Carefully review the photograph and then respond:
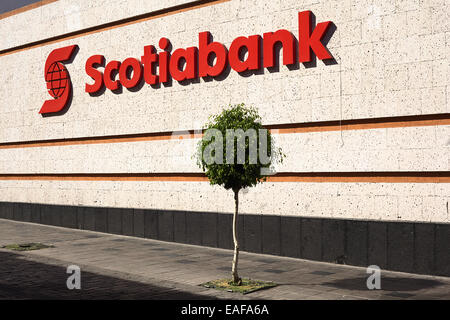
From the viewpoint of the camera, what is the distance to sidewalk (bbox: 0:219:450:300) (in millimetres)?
10797

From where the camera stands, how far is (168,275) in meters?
12.7

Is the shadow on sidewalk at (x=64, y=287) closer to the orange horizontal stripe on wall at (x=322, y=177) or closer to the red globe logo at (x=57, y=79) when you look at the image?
the orange horizontal stripe on wall at (x=322, y=177)

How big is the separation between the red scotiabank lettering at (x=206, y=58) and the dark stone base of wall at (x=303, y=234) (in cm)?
457

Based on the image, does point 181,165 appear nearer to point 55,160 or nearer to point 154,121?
point 154,121

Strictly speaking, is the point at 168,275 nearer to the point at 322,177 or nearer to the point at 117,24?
the point at 322,177

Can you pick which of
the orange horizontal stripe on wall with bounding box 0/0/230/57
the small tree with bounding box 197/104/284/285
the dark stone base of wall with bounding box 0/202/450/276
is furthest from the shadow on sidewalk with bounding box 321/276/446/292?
the orange horizontal stripe on wall with bounding box 0/0/230/57

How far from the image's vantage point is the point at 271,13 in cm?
1595

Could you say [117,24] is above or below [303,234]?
above

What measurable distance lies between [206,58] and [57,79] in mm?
8174

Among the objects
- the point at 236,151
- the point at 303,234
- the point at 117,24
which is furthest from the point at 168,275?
the point at 117,24

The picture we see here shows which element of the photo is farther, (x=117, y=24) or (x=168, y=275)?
(x=117, y=24)

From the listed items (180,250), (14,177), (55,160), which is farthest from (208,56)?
(14,177)

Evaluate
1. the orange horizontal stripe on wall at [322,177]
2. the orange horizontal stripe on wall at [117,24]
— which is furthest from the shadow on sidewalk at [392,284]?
the orange horizontal stripe on wall at [117,24]
